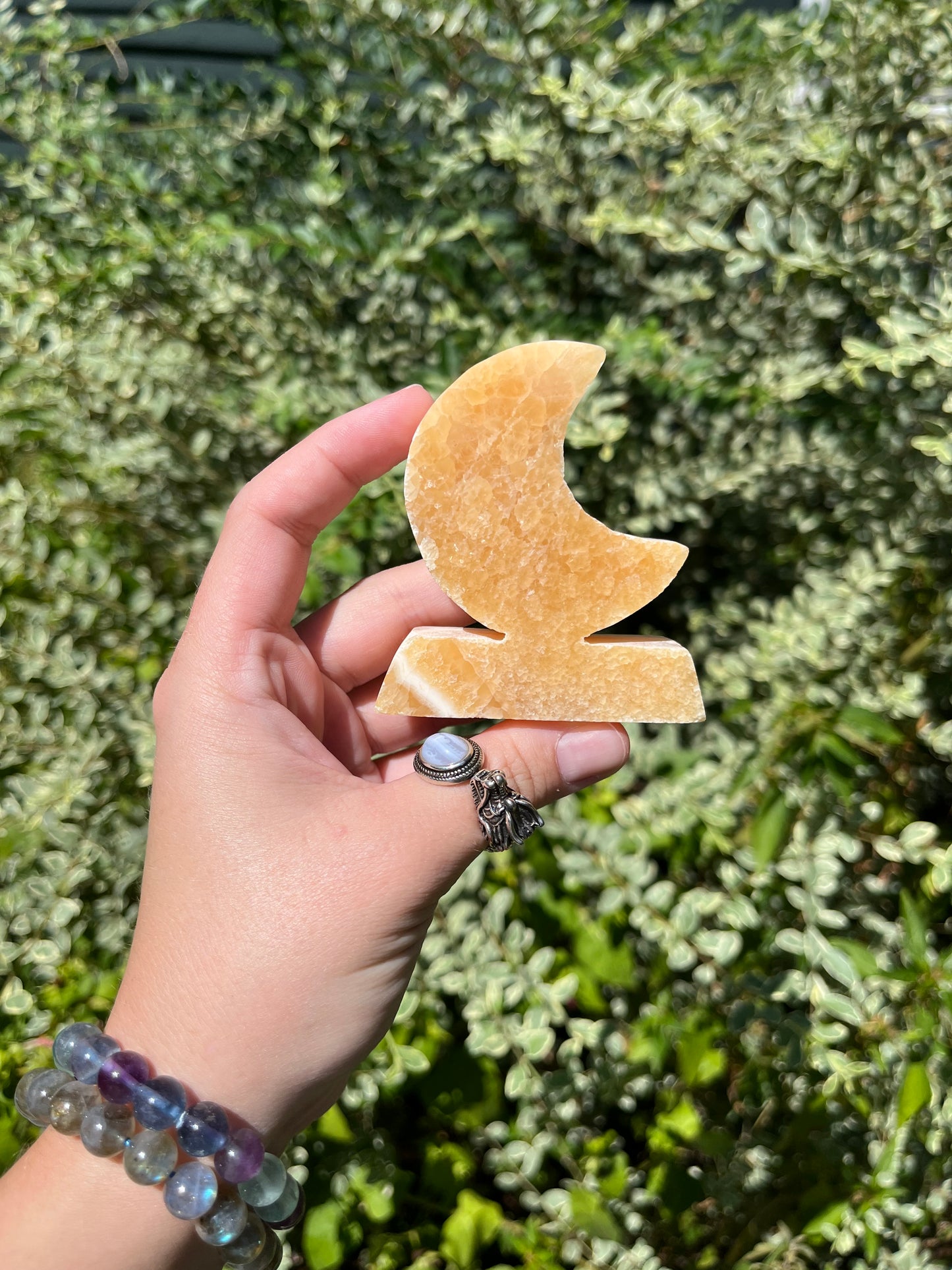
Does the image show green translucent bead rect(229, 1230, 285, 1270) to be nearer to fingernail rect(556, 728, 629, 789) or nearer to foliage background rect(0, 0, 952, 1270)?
foliage background rect(0, 0, 952, 1270)

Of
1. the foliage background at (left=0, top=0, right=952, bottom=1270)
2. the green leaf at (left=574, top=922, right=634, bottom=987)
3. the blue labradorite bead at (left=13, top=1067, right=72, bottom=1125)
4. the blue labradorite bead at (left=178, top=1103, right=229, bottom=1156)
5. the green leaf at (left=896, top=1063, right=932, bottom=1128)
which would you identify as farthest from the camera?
the green leaf at (left=574, top=922, right=634, bottom=987)

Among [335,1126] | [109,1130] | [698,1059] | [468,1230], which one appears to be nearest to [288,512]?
[109,1130]

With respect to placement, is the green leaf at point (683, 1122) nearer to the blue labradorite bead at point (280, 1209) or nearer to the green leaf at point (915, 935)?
the green leaf at point (915, 935)

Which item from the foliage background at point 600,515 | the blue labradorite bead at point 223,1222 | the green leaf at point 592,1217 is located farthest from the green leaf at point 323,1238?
the blue labradorite bead at point 223,1222

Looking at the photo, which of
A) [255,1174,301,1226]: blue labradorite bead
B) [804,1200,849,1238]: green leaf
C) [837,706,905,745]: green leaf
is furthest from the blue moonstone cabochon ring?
[804,1200,849,1238]: green leaf

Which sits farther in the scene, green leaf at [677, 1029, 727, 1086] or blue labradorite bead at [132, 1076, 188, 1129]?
green leaf at [677, 1029, 727, 1086]
